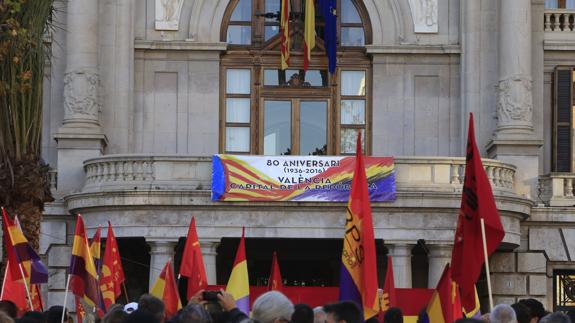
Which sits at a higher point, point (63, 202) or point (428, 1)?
point (428, 1)

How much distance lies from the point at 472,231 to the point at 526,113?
2030 cm

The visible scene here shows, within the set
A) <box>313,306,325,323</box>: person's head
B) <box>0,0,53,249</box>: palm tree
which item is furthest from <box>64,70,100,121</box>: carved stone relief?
<box>313,306,325,323</box>: person's head

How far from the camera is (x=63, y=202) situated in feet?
123

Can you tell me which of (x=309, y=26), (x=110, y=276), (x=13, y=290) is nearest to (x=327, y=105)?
(x=309, y=26)

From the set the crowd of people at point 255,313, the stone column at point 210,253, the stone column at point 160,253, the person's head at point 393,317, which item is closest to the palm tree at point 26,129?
the stone column at point 160,253

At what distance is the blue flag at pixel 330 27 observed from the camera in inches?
1534

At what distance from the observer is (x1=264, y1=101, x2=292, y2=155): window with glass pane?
3994cm

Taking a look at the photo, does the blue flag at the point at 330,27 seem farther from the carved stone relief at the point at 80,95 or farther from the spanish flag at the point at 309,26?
the carved stone relief at the point at 80,95

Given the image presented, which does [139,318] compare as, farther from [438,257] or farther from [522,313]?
[438,257]

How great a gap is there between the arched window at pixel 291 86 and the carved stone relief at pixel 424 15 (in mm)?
1206

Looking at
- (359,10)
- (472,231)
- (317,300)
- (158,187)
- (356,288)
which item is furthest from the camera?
(359,10)

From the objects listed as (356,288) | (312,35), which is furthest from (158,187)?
(356,288)

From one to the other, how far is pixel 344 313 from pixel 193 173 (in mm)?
21907

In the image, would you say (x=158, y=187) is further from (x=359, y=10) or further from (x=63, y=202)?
(x=359, y=10)
